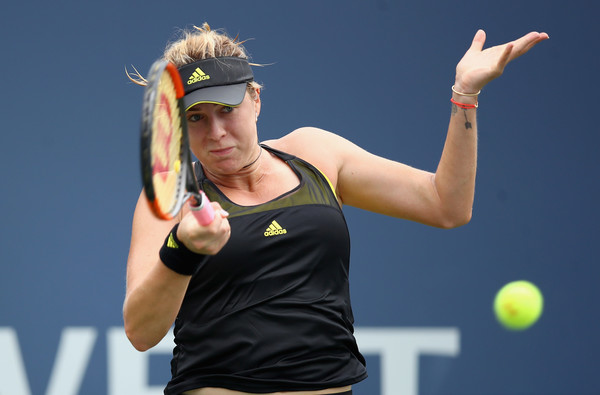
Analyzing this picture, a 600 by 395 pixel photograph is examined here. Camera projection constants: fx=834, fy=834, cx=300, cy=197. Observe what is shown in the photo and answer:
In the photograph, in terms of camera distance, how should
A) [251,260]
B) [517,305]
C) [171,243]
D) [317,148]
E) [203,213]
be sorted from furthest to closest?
[517,305] → [317,148] → [251,260] → [171,243] → [203,213]

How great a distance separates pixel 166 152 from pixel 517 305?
2.58m

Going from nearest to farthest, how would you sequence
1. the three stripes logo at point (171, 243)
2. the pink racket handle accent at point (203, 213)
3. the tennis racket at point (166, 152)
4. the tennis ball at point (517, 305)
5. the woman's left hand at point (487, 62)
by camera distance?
1. the tennis racket at point (166, 152)
2. the pink racket handle accent at point (203, 213)
3. the three stripes logo at point (171, 243)
4. the woman's left hand at point (487, 62)
5. the tennis ball at point (517, 305)

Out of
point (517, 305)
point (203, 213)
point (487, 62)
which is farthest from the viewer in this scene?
point (517, 305)

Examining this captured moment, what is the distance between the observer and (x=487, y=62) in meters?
2.07

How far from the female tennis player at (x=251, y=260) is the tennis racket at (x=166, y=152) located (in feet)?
0.80

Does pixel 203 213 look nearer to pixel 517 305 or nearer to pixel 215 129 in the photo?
pixel 215 129

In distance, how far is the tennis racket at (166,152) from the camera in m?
1.45

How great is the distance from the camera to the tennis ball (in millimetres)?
3803

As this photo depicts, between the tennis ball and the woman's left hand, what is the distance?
1.92m

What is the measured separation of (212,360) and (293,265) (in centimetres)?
29

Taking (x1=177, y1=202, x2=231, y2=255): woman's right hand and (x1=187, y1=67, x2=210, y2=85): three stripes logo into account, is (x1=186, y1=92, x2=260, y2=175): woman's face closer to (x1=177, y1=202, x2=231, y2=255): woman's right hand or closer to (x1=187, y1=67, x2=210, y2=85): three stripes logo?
(x1=187, y1=67, x2=210, y2=85): three stripes logo

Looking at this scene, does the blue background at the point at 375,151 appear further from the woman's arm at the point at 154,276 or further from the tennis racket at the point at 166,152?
the tennis racket at the point at 166,152

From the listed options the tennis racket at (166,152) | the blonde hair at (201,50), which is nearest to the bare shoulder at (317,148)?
the blonde hair at (201,50)

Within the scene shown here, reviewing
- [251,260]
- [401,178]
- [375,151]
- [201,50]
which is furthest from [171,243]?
[375,151]
